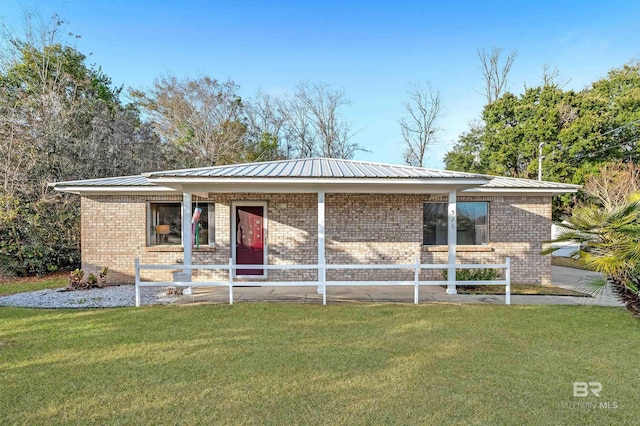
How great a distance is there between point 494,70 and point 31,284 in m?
30.1

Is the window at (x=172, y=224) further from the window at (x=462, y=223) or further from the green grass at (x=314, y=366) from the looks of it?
the window at (x=462, y=223)

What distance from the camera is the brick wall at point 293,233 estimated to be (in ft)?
31.0

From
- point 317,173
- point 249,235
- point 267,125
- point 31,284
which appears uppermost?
point 267,125

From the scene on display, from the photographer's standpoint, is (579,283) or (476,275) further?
(579,283)

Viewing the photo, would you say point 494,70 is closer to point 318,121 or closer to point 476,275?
point 318,121

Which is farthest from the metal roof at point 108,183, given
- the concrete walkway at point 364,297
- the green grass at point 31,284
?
the concrete walkway at point 364,297

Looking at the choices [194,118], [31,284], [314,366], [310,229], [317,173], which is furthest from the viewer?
[194,118]

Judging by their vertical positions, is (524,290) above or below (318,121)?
below

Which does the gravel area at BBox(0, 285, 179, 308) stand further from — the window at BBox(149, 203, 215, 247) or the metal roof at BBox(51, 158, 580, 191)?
the metal roof at BBox(51, 158, 580, 191)

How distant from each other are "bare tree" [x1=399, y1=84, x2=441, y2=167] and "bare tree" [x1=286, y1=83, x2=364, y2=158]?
456cm

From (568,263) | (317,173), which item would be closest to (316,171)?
(317,173)

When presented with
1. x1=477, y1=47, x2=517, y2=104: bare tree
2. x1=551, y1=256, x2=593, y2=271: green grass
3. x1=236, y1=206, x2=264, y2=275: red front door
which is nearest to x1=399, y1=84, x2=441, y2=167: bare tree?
x1=477, y1=47, x2=517, y2=104: bare tree

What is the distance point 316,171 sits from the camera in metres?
8.12

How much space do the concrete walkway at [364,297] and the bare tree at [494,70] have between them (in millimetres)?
20780
